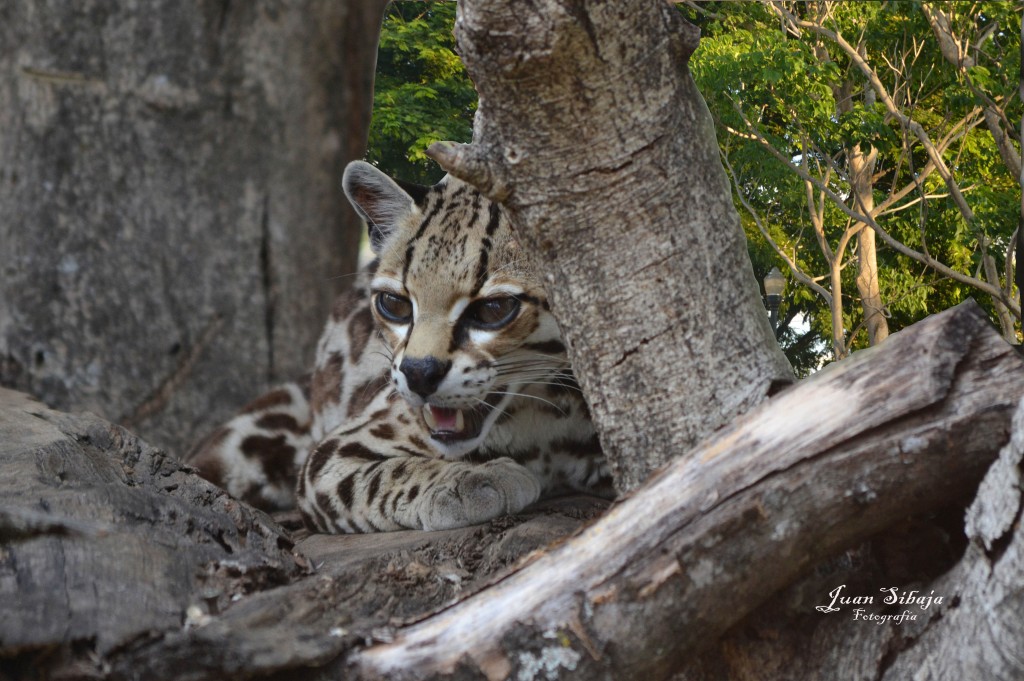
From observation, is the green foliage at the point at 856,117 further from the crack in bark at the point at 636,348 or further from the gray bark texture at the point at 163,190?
the crack in bark at the point at 636,348

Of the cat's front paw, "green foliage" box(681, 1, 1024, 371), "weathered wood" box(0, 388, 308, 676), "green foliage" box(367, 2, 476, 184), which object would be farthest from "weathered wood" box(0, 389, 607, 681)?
"green foliage" box(681, 1, 1024, 371)

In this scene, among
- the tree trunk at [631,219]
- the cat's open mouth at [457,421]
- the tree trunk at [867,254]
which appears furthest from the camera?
the tree trunk at [867,254]

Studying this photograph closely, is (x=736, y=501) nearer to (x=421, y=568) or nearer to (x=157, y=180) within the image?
(x=421, y=568)

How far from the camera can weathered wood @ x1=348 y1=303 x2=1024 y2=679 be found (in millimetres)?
2148

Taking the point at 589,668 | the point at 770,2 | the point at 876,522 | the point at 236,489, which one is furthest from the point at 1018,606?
the point at 770,2

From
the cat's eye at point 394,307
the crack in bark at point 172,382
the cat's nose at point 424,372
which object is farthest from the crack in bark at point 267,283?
the cat's nose at point 424,372

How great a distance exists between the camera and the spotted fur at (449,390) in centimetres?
361

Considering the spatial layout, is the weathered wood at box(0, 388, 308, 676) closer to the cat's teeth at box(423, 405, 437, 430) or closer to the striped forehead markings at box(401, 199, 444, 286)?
the cat's teeth at box(423, 405, 437, 430)

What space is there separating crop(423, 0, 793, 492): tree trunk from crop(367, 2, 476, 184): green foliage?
3587 millimetres

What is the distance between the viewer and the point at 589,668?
228 cm

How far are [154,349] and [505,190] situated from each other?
376 centimetres

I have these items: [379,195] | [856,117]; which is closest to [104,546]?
[379,195]

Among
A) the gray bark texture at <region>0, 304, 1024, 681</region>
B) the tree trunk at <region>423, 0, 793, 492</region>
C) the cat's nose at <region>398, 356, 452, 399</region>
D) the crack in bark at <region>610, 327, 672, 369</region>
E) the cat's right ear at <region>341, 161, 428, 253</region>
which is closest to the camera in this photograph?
the gray bark texture at <region>0, 304, 1024, 681</region>

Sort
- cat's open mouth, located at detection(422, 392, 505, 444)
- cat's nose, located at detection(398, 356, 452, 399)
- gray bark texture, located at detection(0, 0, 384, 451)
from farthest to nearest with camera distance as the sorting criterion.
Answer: gray bark texture, located at detection(0, 0, 384, 451) → cat's open mouth, located at detection(422, 392, 505, 444) → cat's nose, located at detection(398, 356, 452, 399)
